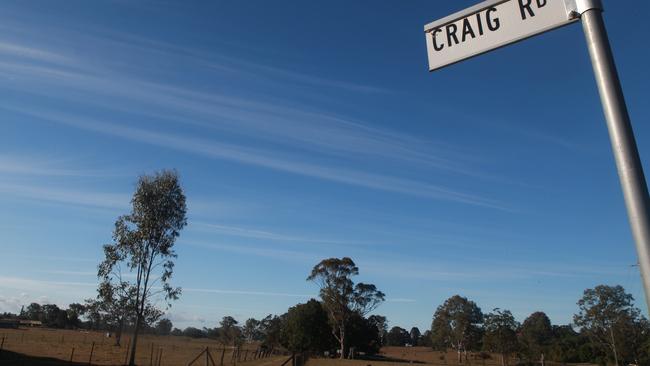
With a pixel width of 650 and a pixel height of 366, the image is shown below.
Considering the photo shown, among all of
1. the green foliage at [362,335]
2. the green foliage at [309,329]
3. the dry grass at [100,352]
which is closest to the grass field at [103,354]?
the dry grass at [100,352]

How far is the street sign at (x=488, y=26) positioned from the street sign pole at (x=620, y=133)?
17 cm

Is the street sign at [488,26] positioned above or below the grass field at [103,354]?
above

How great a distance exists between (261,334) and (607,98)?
103m

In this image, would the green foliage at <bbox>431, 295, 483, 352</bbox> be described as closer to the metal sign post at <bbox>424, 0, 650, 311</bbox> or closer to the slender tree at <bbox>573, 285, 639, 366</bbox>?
the slender tree at <bbox>573, 285, 639, 366</bbox>

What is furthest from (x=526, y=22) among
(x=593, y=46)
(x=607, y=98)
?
(x=607, y=98)

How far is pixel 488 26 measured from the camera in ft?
9.36

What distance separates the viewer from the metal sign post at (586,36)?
2.09 metres

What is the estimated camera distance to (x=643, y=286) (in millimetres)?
2035

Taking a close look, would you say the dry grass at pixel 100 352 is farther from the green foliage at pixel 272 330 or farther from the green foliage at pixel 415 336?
the green foliage at pixel 415 336

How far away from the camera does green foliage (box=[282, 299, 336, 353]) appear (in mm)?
64000

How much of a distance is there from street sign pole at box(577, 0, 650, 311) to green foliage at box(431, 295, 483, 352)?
7705 centimetres

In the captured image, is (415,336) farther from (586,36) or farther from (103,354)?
(586,36)

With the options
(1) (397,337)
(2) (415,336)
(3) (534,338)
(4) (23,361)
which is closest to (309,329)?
(3) (534,338)

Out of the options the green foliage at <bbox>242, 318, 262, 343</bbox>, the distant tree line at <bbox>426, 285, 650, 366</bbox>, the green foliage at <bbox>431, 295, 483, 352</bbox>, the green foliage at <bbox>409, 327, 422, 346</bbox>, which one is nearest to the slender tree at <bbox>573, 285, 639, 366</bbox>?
the distant tree line at <bbox>426, 285, 650, 366</bbox>
